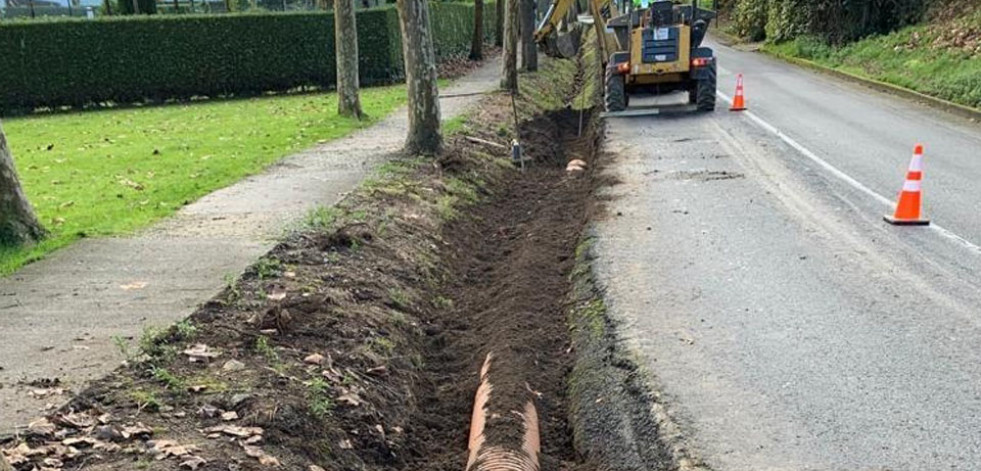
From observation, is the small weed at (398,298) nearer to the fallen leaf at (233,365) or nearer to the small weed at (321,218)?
the small weed at (321,218)

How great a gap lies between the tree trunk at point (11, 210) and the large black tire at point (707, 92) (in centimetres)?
1252

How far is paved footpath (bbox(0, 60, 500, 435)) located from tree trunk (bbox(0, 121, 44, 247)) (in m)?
0.47

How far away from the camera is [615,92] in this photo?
1617 centimetres

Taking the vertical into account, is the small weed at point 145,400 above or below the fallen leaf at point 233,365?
above

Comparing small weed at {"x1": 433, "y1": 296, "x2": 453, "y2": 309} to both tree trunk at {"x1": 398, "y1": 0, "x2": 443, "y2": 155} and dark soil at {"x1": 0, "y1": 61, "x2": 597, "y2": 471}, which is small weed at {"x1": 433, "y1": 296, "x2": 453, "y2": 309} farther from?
tree trunk at {"x1": 398, "y1": 0, "x2": 443, "y2": 155}

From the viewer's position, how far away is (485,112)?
52.2ft

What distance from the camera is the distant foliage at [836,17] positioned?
24.3m

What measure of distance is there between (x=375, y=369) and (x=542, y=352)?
1375 millimetres

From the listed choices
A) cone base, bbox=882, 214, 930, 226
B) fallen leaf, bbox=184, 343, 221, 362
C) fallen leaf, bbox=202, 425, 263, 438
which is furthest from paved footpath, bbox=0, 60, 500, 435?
cone base, bbox=882, 214, 930, 226

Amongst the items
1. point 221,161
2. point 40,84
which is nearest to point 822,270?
point 221,161

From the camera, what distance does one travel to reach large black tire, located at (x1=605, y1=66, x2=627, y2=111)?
16141 millimetres

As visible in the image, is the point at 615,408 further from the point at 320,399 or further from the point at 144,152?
the point at 144,152

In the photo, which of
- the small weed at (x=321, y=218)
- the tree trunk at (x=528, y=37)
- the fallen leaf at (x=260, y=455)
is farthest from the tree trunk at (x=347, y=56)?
the fallen leaf at (x=260, y=455)

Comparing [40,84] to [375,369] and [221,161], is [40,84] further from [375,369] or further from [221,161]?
[375,369]
